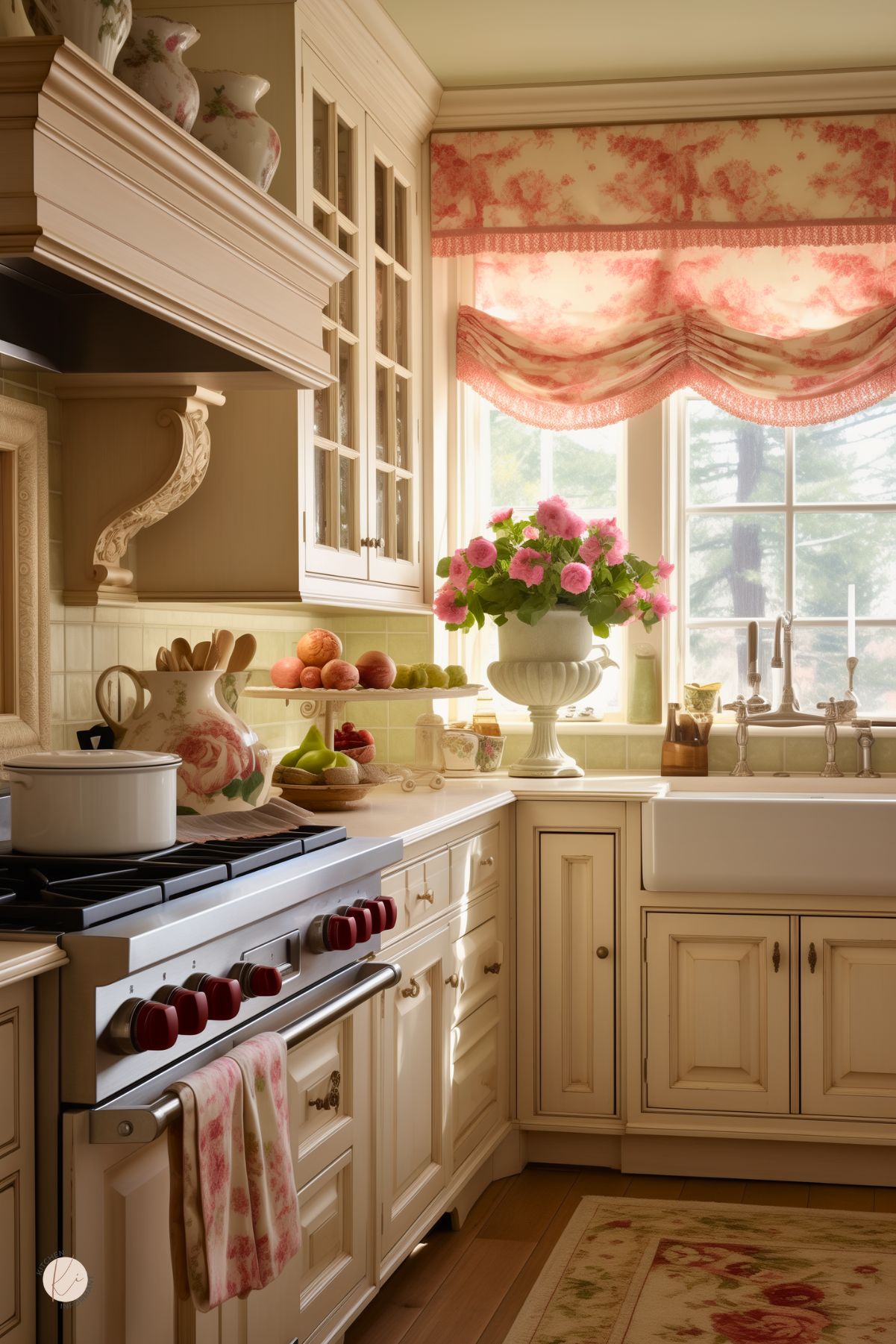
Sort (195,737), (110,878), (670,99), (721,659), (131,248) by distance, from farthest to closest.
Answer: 1. (721,659)
2. (670,99)
3. (195,737)
4. (131,248)
5. (110,878)

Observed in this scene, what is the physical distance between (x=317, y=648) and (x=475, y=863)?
1.81 feet

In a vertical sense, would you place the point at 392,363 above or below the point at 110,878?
above

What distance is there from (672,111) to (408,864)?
7.16 ft

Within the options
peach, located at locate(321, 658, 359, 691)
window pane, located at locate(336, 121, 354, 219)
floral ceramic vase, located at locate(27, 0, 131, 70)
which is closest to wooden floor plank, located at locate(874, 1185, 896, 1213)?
peach, located at locate(321, 658, 359, 691)

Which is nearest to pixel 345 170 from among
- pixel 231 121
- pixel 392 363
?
pixel 392 363

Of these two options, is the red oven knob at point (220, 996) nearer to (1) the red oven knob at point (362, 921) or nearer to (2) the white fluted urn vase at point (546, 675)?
(1) the red oven knob at point (362, 921)

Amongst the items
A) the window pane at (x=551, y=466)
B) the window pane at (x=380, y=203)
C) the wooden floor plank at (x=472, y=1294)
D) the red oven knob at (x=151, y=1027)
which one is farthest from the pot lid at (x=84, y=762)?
the window pane at (x=551, y=466)

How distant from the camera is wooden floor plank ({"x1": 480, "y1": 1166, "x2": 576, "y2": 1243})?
2.79 meters

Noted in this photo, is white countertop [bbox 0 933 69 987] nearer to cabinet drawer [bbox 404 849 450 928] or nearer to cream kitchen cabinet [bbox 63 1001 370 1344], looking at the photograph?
cream kitchen cabinet [bbox 63 1001 370 1344]

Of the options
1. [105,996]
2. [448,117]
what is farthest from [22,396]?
[448,117]

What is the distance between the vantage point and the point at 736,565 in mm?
3775

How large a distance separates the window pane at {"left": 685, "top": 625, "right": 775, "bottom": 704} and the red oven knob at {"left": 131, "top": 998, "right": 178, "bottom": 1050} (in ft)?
8.52

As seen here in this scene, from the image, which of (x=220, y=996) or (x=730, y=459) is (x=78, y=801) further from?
(x=730, y=459)

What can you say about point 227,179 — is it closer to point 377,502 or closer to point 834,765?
point 377,502
